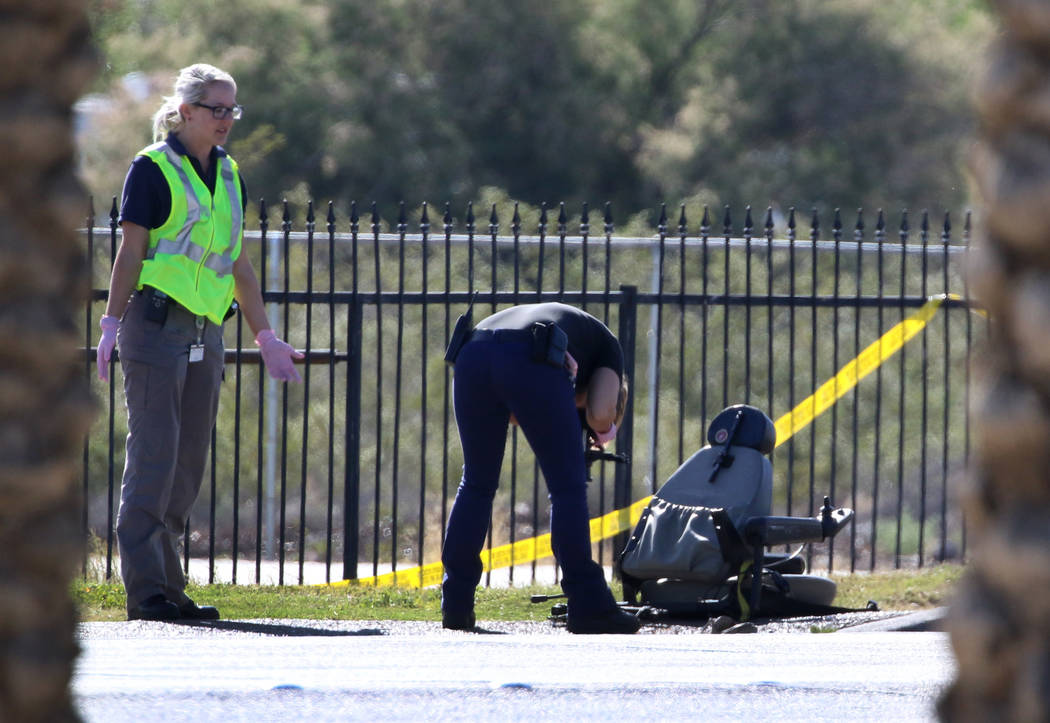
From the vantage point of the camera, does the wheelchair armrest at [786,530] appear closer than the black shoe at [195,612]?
No

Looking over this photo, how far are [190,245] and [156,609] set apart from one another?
117cm

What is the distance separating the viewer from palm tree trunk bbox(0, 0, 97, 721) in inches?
52.1

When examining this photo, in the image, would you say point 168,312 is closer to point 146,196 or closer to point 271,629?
point 146,196

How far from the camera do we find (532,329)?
14.2ft

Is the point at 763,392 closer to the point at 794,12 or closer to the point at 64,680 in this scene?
the point at 794,12

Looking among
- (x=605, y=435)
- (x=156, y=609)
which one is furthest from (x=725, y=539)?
(x=156, y=609)

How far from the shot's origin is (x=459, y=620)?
4.61 m

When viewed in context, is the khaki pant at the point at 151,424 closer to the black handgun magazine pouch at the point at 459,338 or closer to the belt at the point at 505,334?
the black handgun magazine pouch at the point at 459,338

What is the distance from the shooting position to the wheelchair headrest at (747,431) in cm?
563

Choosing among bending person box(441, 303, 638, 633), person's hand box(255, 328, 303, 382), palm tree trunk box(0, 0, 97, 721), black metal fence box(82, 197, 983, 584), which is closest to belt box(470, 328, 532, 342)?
bending person box(441, 303, 638, 633)

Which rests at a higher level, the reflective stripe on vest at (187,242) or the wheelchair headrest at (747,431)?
the reflective stripe on vest at (187,242)

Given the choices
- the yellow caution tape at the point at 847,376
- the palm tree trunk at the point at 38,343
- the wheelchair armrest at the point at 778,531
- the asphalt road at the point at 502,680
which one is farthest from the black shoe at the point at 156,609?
the yellow caution tape at the point at 847,376

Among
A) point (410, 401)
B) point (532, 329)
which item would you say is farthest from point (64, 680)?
point (410, 401)

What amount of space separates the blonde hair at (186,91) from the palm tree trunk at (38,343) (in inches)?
132
